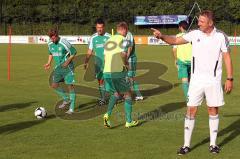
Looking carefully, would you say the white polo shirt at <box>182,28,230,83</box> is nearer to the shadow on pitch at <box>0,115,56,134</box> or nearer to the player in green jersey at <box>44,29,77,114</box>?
the shadow on pitch at <box>0,115,56,134</box>

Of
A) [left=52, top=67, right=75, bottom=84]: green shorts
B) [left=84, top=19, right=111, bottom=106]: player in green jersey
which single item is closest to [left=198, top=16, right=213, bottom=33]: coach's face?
[left=52, top=67, right=75, bottom=84]: green shorts

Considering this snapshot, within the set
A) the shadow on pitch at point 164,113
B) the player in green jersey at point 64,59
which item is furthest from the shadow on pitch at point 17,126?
the shadow on pitch at point 164,113

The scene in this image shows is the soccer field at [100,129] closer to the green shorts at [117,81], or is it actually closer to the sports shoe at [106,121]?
the sports shoe at [106,121]

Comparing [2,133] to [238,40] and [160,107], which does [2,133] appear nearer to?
[160,107]

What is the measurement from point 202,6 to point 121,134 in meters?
52.2

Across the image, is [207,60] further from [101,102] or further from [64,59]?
[101,102]

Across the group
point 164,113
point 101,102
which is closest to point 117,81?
point 164,113

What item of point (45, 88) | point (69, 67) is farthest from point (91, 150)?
point (45, 88)

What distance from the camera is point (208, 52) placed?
24.3ft

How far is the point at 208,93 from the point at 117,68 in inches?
103

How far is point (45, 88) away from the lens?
51.9 feet

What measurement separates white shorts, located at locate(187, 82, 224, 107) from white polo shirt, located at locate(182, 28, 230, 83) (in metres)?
0.08

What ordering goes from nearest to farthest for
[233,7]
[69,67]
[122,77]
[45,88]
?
[122,77] < [69,67] < [45,88] < [233,7]

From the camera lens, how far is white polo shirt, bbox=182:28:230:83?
24.2 feet
